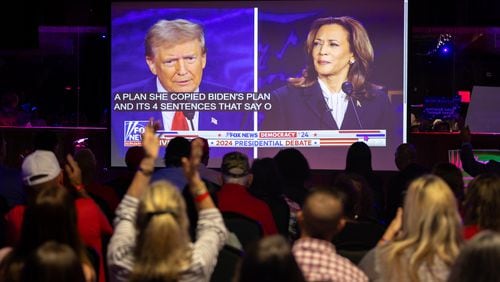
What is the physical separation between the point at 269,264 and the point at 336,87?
621 cm

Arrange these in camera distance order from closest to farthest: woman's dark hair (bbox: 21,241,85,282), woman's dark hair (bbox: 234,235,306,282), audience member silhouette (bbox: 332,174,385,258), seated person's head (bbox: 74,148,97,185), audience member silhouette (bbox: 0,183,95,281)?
woman's dark hair (bbox: 234,235,306,282), woman's dark hair (bbox: 21,241,85,282), audience member silhouette (bbox: 0,183,95,281), audience member silhouette (bbox: 332,174,385,258), seated person's head (bbox: 74,148,97,185)

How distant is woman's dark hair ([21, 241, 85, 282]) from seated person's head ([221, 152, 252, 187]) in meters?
2.25

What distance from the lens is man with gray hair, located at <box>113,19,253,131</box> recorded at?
841 centimetres

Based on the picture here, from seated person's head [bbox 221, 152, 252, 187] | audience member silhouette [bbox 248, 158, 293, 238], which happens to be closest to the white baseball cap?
seated person's head [bbox 221, 152, 252, 187]

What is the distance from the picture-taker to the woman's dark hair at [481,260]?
7.09 ft

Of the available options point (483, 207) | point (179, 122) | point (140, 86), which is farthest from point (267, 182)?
point (140, 86)

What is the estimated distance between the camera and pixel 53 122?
417 inches

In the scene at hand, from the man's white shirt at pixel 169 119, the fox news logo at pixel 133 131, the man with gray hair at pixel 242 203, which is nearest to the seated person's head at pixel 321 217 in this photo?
the man with gray hair at pixel 242 203

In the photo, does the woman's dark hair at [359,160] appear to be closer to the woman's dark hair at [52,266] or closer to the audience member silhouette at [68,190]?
the audience member silhouette at [68,190]

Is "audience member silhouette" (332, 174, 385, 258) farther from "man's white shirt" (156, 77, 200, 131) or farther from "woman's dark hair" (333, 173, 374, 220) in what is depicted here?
"man's white shirt" (156, 77, 200, 131)

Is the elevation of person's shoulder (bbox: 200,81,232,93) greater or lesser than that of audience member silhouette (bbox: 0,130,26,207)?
greater

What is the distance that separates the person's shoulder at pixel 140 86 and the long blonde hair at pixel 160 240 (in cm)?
589

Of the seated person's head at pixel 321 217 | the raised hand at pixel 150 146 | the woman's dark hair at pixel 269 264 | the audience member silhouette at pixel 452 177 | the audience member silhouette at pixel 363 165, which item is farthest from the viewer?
the audience member silhouette at pixel 363 165

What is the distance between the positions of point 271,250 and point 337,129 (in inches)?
244
